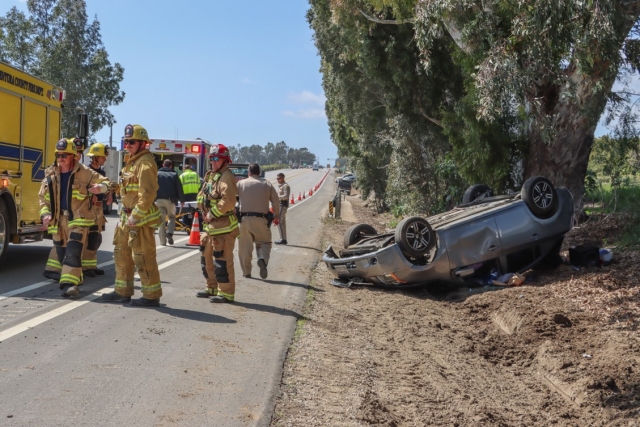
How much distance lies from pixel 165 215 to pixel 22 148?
4.73m

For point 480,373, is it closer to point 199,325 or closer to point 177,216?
point 199,325

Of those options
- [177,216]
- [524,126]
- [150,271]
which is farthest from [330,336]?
[177,216]

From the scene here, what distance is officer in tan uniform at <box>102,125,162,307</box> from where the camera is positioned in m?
8.23

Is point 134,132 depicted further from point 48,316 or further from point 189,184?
point 189,184

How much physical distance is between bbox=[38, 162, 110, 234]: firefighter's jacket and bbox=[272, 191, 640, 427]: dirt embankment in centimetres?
315

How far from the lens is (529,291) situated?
1015 centimetres

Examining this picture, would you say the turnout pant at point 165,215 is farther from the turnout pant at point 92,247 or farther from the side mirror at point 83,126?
the turnout pant at point 92,247

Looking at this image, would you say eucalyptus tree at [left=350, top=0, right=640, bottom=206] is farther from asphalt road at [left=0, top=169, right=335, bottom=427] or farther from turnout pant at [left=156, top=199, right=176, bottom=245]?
turnout pant at [left=156, top=199, right=176, bottom=245]

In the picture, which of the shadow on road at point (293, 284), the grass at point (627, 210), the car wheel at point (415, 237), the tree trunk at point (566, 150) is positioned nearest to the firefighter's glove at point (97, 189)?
the shadow on road at point (293, 284)

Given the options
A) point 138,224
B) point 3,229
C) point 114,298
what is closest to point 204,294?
point 114,298

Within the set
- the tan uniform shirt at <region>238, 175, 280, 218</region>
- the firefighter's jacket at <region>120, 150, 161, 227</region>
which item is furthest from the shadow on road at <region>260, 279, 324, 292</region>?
the firefighter's jacket at <region>120, 150, 161, 227</region>

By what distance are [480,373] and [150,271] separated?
3.93 meters

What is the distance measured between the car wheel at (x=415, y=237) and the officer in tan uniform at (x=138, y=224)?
3644 mm

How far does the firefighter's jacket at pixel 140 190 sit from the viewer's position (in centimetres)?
820
